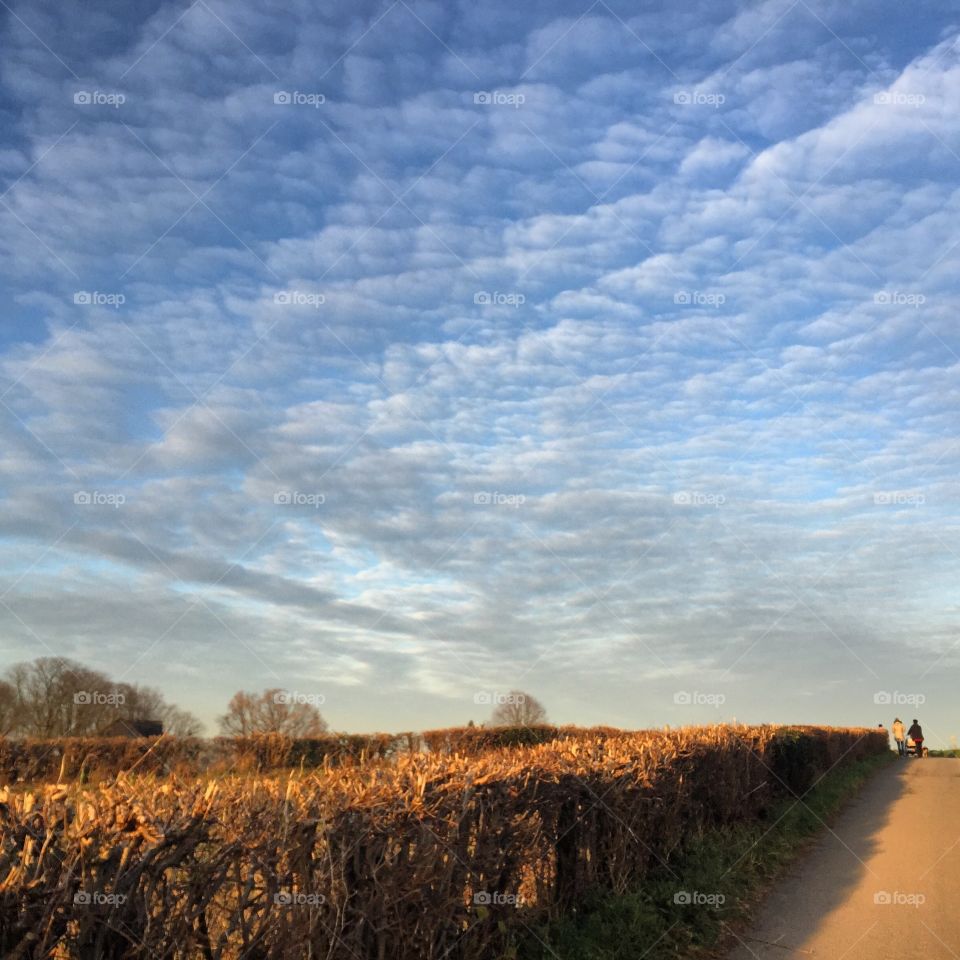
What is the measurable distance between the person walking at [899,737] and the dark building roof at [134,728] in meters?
33.3

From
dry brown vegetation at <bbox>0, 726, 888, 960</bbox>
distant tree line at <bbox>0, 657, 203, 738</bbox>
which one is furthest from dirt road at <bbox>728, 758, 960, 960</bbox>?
distant tree line at <bbox>0, 657, 203, 738</bbox>

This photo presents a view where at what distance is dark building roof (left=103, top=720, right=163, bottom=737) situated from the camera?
74.3 ft

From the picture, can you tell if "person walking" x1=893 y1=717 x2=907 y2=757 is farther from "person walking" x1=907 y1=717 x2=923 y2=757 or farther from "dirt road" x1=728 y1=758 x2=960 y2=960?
"dirt road" x1=728 y1=758 x2=960 y2=960

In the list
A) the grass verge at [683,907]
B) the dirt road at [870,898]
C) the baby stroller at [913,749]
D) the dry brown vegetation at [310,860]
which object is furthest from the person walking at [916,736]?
the dry brown vegetation at [310,860]

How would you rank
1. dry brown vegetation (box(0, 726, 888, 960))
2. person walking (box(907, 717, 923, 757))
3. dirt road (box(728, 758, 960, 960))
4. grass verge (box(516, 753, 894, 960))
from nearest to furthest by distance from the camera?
dry brown vegetation (box(0, 726, 888, 960)), grass verge (box(516, 753, 894, 960)), dirt road (box(728, 758, 960, 960)), person walking (box(907, 717, 923, 757))

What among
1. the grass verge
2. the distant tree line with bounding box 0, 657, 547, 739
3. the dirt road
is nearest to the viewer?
the grass verge

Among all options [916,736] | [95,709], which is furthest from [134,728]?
[916,736]

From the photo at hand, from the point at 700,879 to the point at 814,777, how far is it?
39.6 feet

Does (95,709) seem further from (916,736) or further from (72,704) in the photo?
(916,736)

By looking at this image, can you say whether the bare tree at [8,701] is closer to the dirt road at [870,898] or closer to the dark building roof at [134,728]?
the dark building roof at [134,728]

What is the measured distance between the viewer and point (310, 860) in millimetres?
4555

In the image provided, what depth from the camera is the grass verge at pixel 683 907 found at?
6.68 metres

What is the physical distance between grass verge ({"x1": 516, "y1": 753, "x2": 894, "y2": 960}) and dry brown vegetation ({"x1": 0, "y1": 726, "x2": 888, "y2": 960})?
0.29 meters

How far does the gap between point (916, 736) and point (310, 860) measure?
41.8 metres
